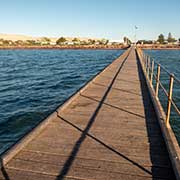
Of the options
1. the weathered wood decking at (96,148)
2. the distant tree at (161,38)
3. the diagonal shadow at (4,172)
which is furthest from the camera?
the distant tree at (161,38)

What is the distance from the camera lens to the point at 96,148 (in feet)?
16.0

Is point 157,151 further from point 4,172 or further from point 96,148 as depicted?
point 4,172

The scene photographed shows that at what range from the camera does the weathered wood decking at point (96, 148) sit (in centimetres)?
401

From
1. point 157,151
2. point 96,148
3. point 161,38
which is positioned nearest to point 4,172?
point 96,148

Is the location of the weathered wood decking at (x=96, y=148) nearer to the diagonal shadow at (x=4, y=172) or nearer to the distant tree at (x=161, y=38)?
the diagonal shadow at (x=4, y=172)

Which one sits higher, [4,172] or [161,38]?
[4,172]

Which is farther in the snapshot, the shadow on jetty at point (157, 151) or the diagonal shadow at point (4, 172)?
the shadow on jetty at point (157, 151)

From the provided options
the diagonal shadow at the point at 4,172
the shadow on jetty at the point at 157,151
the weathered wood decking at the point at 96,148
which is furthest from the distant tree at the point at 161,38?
the diagonal shadow at the point at 4,172

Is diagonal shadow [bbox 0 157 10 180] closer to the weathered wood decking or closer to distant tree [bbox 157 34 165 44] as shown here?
the weathered wood decking

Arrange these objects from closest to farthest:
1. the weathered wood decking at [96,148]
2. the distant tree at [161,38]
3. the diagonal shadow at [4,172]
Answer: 1. the diagonal shadow at [4,172]
2. the weathered wood decking at [96,148]
3. the distant tree at [161,38]

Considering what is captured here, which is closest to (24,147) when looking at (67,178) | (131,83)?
(67,178)

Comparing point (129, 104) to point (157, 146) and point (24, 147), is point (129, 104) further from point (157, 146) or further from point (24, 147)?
point (24, 147)

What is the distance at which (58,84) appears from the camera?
63.2ft

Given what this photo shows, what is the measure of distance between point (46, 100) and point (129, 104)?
6.70m
